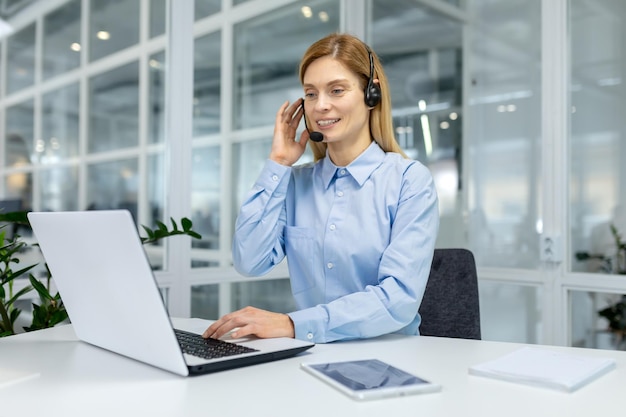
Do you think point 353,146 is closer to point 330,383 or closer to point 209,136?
point 330,383

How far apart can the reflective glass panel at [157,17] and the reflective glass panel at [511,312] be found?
2.05 m

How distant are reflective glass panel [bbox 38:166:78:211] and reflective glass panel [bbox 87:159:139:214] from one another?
2.6 inches

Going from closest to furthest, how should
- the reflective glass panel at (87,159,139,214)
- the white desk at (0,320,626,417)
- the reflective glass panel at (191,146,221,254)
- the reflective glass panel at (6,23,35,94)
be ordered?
the white desk at (0,320,626,417) → the reflective glass panel at (6,23,35,94) → the reflective glass panel at (87,159,139,214) → the reflective glass panel at (191,146,221,254)

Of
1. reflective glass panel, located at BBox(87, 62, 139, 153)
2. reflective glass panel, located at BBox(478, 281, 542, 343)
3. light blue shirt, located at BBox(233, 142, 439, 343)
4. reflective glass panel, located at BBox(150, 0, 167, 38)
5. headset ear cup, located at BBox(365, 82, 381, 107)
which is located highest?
reflective glass panel, located at BBox(150, 0, 167, 38)

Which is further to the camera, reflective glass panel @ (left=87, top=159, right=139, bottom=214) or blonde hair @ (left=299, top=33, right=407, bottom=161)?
reflective glass panel @ (left=87, top=159, right=139, bottom=214)

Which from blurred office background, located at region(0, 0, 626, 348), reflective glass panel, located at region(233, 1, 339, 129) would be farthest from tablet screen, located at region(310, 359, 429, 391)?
reflective glass panel, located at region(233, 1, 339, 129)

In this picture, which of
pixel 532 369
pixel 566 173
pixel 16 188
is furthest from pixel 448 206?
pixel 532 369

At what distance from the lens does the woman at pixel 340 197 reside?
1578 millimetres

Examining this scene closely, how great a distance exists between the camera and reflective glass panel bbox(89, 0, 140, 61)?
2.66 metres

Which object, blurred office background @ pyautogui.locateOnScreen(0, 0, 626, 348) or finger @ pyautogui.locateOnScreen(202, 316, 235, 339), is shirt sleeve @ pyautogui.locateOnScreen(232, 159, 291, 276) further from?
blurred office background @ pyautogui.locateOnScreen(0, 0, 626, 348)

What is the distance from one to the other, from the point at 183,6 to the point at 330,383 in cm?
232

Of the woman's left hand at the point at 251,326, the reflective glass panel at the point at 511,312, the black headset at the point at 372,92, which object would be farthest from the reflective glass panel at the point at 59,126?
the reflective glass panel at the point at 511,312

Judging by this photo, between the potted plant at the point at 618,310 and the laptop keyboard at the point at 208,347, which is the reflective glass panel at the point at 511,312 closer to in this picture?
the potted plant at the point at 618,310

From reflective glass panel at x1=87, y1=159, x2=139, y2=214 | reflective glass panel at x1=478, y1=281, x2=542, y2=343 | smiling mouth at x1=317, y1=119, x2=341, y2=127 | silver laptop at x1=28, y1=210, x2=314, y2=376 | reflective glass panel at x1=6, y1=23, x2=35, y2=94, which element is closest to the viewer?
silver laptop at x1=28, y1=210, x2=314, y2=376
